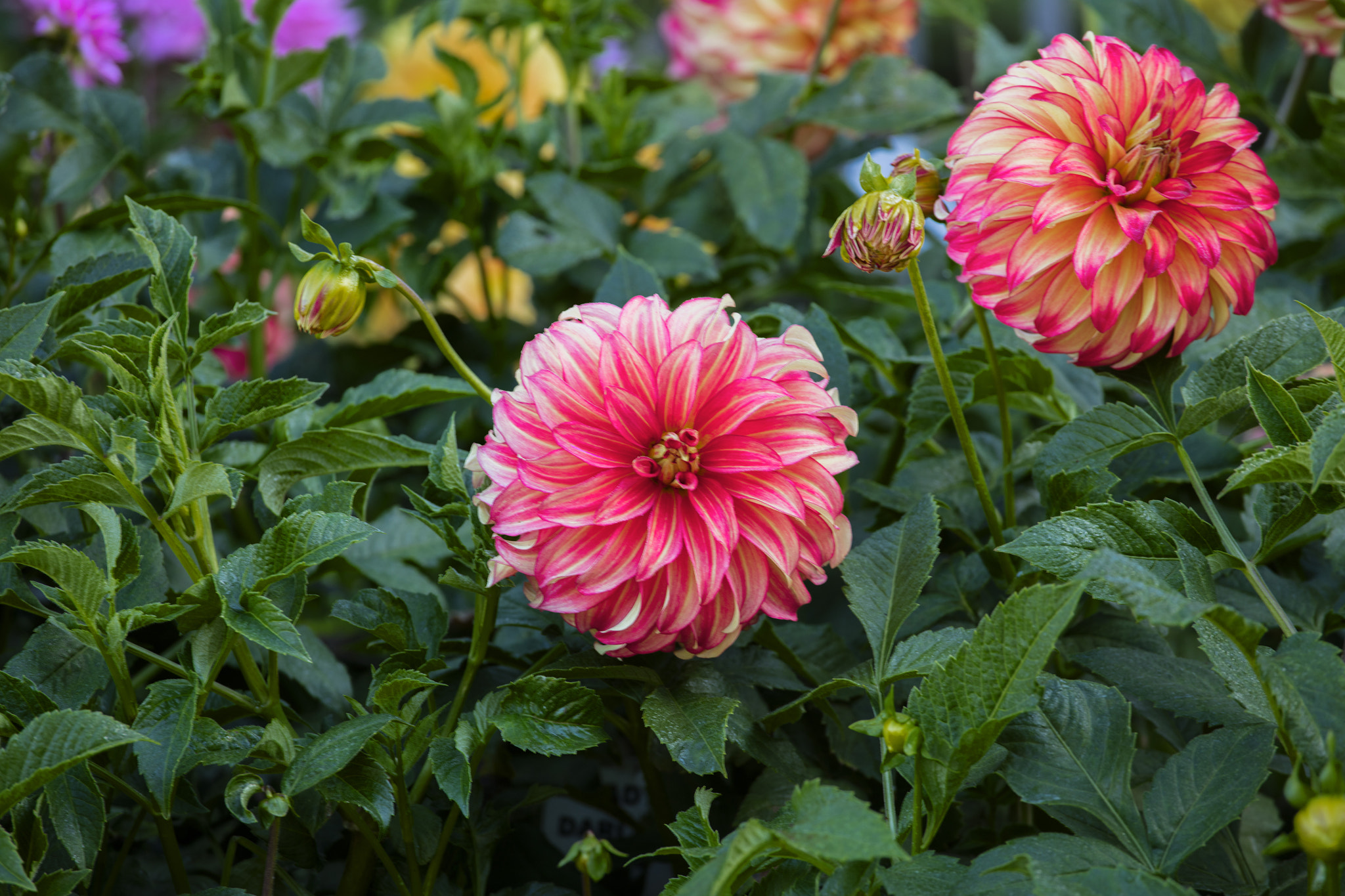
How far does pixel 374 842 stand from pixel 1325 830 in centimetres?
30

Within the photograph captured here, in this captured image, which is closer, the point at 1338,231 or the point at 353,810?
the point at 353,810

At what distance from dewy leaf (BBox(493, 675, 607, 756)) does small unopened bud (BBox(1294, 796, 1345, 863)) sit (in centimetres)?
21

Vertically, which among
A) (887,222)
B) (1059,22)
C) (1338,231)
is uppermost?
(887,222)

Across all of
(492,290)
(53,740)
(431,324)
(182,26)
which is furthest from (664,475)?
(182,26)

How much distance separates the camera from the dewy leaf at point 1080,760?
0.34 meters

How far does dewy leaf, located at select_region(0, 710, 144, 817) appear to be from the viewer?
12.0 inches

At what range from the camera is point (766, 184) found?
26.4 inches

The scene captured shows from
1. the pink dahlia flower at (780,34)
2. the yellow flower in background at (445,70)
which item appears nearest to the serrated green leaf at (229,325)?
the pink dahlia flower at (780,34)

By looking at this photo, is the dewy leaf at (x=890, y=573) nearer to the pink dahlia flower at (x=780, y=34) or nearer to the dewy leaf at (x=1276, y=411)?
the dewy leaf at (x=1276, y=411)

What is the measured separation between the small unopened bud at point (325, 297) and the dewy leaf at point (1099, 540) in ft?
0.83

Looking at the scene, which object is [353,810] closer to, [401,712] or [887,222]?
[401,712]

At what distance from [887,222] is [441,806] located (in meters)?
0.29

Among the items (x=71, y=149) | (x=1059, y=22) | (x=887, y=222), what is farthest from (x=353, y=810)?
(x=1059, y=22)

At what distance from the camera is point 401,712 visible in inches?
14.7
